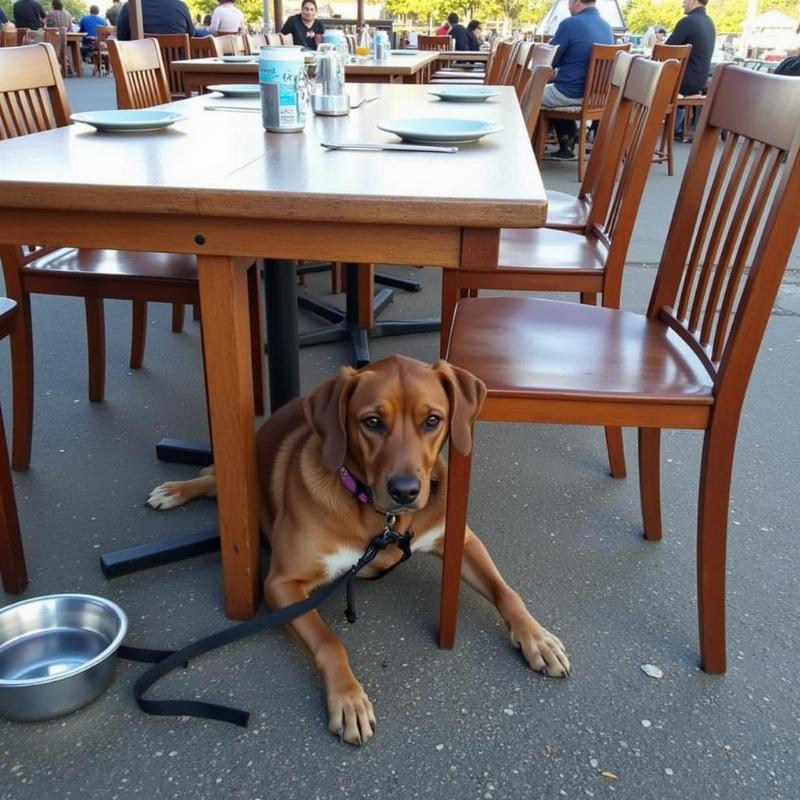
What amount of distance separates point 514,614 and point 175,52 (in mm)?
7402

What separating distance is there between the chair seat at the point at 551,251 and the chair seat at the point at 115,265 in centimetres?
115

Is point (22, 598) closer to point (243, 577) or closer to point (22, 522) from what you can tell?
point (22, 522)

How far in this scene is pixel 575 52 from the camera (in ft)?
27.5

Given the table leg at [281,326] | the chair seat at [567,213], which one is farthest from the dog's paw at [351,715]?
the chair seat at [567,213]

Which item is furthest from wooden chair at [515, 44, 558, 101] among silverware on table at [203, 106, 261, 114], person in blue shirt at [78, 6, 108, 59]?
person in blue shirt at [78, 6, 108, 59]

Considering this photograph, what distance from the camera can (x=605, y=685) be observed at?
1930 millimetres

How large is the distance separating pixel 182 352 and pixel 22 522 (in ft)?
5.09

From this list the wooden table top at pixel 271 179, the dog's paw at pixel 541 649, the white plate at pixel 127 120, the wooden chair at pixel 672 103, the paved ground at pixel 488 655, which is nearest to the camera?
the wooden table top at pixel 271 179

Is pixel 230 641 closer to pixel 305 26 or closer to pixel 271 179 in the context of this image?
pixel 271 179

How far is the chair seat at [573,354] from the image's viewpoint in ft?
6.08

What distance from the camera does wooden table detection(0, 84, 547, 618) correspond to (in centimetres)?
152

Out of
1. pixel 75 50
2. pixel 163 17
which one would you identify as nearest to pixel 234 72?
pixel 163 17

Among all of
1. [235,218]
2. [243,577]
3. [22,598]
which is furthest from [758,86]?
[22,598]

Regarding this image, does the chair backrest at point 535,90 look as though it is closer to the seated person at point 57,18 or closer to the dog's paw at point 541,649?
the dog's paw at point 541,649
